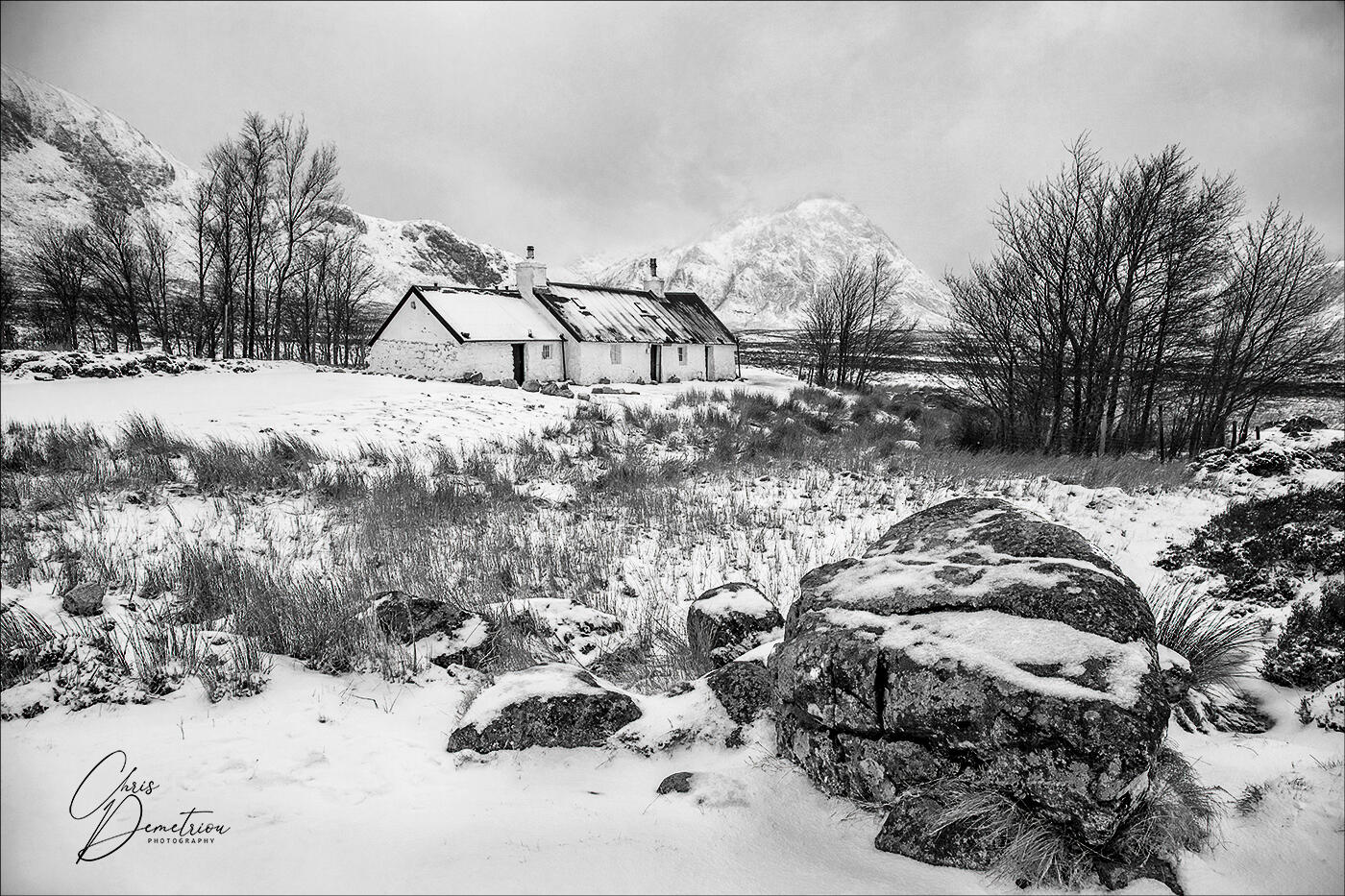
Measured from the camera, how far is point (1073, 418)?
17641mm

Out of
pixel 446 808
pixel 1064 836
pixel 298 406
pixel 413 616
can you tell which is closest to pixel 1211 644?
pixel 1064 836

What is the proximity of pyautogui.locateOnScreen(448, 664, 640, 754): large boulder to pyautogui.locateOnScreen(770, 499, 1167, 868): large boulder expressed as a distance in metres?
0.88

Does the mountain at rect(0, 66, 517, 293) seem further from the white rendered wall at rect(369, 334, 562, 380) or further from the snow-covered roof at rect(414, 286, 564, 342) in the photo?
the white rendered wall at rect(369, 334, 562, 380)

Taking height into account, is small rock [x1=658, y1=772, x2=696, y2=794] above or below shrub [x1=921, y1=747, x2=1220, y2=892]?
below

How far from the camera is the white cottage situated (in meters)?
29.1

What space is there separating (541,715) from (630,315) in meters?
34.6

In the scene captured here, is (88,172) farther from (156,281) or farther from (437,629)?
(437,629)

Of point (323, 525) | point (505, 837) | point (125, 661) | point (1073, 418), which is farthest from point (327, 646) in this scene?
point (1073, 418)

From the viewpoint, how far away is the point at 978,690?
2.34m

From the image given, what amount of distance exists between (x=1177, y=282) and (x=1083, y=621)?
19.6 meters

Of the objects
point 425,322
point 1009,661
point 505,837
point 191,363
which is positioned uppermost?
point 425,322

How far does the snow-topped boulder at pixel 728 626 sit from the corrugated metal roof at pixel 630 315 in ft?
92.8

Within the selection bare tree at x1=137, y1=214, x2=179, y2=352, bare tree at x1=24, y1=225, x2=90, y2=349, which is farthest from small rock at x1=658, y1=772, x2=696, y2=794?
bare tree at x1=24, y1=225, x2=90, y2=349

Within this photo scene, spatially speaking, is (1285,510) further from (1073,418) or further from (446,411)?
(446,411)
